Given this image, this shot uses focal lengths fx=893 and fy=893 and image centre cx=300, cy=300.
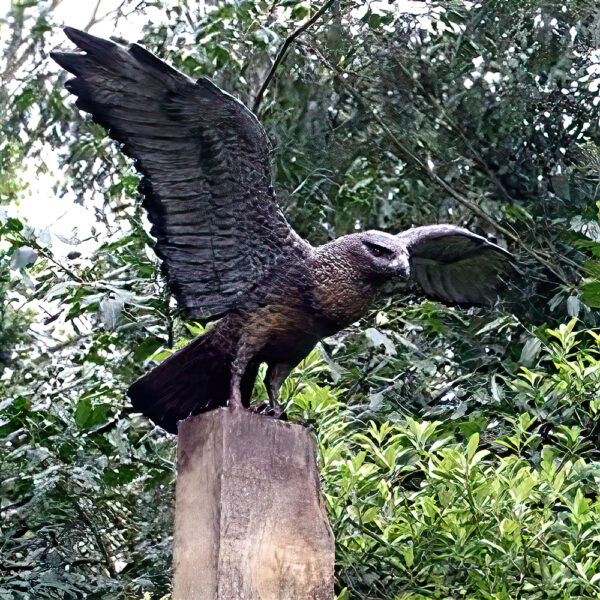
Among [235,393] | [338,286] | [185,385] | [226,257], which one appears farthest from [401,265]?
[185,385]

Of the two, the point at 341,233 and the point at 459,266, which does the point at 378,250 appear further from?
the point at 341,233

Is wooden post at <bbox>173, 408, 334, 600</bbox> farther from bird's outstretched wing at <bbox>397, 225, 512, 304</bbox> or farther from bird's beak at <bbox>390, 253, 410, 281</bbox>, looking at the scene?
bird's outstretched wing at <bbox>397, 225, 512, 304</bbox>

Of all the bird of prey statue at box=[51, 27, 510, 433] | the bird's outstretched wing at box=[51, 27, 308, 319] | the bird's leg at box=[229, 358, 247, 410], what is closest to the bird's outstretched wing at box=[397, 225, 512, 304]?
the bird of prey statue at box=[51, 27, 510, 433]

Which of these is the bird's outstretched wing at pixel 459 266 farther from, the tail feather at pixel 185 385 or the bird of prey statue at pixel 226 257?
the tail feather at pixel 185 385

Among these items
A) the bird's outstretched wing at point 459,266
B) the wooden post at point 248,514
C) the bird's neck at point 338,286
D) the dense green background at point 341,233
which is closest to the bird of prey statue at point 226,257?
the bird's neck at point 338,286

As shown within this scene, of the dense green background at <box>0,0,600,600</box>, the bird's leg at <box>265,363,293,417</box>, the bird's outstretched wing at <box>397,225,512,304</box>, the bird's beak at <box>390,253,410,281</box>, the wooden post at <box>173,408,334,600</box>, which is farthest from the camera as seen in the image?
the dense green background at <box>0,0,600,600</box>

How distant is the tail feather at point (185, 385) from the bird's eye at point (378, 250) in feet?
1.98

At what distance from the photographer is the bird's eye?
2951 millimetres

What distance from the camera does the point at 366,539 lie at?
3781 millimetres

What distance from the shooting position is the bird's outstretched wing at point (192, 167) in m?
2.76

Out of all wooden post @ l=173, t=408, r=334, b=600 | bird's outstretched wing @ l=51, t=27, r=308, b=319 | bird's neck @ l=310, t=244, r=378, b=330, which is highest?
bird's outstretched wing @ l=51, t=27, r=308, b=319

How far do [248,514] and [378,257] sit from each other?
0.93m

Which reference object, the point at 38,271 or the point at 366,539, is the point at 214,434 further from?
the point at 38,271

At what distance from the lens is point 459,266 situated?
3.54 metres
